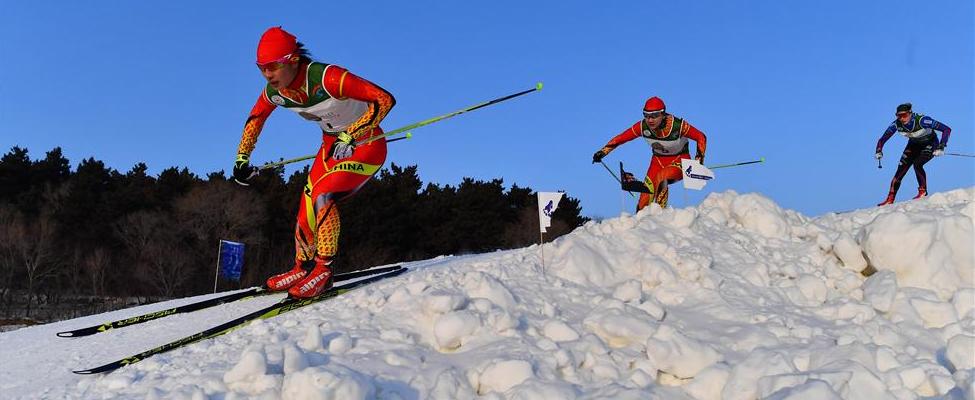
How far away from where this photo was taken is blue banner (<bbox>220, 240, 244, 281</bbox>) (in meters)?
8.34

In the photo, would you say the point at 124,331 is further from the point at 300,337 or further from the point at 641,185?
the point at 641,185

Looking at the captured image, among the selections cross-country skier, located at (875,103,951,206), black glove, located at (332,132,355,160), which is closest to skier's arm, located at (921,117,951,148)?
cross-country skier, located at (875,103,951,206)

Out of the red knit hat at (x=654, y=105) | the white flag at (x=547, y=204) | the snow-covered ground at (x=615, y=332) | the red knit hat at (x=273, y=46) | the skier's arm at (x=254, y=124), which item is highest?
the red knit hat at (x=654, y=105)

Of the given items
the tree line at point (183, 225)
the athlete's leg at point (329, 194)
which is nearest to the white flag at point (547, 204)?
the athlete's leg at point (329, 194)

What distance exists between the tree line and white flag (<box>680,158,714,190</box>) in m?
21.9

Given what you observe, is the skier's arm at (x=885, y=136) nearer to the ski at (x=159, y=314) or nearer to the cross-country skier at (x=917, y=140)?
the cross-country skier at (x=917, y=140)

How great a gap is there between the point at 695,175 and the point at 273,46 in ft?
20.0

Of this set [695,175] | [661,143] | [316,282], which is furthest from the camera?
[661,143]

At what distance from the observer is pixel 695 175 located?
9070mm

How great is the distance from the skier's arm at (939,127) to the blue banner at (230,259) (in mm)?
11218

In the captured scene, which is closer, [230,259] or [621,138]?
[230,259]

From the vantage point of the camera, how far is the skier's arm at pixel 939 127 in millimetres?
11172

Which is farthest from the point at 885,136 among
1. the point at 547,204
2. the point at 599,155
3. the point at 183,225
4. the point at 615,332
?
the point at 183,225

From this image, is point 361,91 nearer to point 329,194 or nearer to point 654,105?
point 329,194
